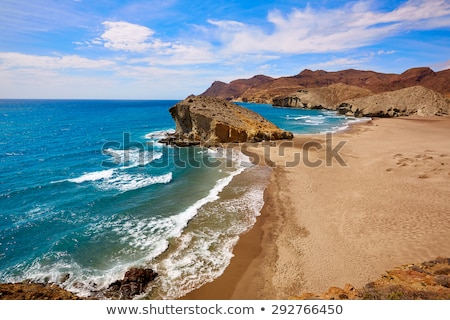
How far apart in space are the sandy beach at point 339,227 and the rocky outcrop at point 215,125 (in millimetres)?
12425

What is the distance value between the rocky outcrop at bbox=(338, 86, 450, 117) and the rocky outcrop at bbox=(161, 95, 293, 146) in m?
45.7

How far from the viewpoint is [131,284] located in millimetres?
10078

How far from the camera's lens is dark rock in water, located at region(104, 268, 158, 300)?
9.77 metres

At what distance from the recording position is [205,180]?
22.2 meters

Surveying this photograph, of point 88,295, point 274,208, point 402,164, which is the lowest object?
point 88,295

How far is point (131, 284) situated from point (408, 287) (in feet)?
31.1

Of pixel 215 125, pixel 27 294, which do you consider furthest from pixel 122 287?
pixel 215 125

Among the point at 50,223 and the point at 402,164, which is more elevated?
the point at 402,164

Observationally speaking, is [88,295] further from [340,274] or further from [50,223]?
[340,274]

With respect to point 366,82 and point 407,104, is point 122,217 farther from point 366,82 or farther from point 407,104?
point 366,82

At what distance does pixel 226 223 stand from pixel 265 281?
498cm

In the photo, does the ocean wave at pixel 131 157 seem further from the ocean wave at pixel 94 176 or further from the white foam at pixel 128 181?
the white foam at pixel 128 181

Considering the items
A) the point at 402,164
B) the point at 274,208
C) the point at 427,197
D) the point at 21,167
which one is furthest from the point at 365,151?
the point at 21,167

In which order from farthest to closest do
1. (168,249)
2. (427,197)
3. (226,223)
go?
(427,197) → (226,223) → (168,249)
